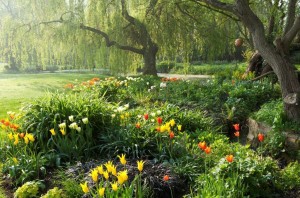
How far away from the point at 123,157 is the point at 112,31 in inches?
417

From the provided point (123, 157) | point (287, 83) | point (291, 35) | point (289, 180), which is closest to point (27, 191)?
point (123, 157)

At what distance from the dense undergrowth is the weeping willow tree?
7319mm

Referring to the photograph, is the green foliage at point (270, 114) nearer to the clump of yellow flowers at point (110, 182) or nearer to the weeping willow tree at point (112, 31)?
the clump of yellow flowers at point (110, 182)

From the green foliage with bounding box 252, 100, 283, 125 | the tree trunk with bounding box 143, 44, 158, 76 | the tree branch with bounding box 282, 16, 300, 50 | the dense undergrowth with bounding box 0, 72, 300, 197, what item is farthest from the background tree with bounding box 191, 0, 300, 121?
the tree trunk with bounding box 143, 44, 158, 76

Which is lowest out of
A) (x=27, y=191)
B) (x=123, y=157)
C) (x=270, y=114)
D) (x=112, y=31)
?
(x=27, y=191)

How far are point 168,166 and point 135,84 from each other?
19.2 ft

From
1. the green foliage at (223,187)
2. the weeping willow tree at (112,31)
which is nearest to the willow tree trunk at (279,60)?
the green foliage at (223,187)

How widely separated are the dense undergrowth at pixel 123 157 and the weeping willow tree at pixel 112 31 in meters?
7.32

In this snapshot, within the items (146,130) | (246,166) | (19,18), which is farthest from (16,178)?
(19,18)

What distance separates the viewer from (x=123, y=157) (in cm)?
239

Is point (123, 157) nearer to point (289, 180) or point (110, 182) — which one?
point (110, 182)

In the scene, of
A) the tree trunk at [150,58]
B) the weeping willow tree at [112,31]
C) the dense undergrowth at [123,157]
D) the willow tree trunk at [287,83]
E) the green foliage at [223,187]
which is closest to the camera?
the green foliage at [223,187]

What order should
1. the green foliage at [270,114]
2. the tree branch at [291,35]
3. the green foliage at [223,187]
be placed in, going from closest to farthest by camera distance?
the green foliage at [223,187]
the green foliage at [270,114]
the tree branch at [291,35]

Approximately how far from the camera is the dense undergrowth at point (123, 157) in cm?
272
